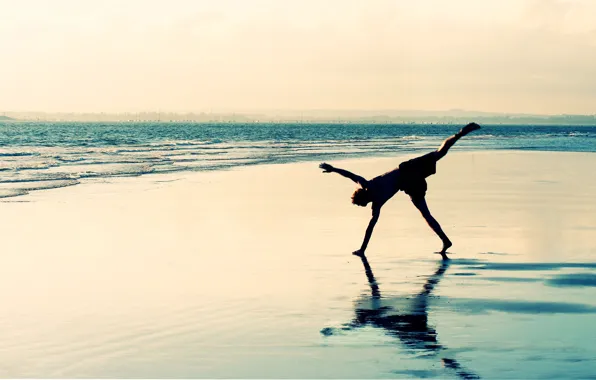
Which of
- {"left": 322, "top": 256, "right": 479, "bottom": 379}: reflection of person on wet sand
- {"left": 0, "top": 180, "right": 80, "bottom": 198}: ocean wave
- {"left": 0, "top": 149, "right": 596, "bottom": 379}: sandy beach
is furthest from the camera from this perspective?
{"left": 0, "top": 180, "right": 80, "bottom": 198}: ocean wave

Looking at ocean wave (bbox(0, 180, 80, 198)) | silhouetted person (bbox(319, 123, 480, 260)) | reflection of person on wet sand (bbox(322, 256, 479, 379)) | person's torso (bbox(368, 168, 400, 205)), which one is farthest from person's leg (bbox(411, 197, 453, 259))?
ocean wave (bbox(0, 180, 80, 198))

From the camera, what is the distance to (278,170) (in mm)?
28391

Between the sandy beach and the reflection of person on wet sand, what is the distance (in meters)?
0.02

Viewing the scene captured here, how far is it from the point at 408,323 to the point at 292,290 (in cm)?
181

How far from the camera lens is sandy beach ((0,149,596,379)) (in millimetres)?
6523

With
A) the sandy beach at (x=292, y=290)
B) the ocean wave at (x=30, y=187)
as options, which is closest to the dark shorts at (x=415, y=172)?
the sandy beach at (x=292, y=290)

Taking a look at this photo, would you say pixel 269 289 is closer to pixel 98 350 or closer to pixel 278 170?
pixel 98 350

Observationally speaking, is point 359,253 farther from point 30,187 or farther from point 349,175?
point 30,187

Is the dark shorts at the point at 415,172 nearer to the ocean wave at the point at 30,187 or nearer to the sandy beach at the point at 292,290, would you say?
the sandy beach at the point at 292,290

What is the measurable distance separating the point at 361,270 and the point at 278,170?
1819 centimetres

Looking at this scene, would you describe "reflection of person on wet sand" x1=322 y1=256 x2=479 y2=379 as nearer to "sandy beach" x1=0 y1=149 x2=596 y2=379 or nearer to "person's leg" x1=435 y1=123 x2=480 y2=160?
"sandy beach" x1=0 y1=149 x2=596 y2=379

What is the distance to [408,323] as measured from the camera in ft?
25.0

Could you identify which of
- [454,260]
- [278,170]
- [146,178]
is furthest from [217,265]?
[278,170]

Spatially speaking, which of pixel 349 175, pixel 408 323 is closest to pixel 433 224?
pixel 349 175
